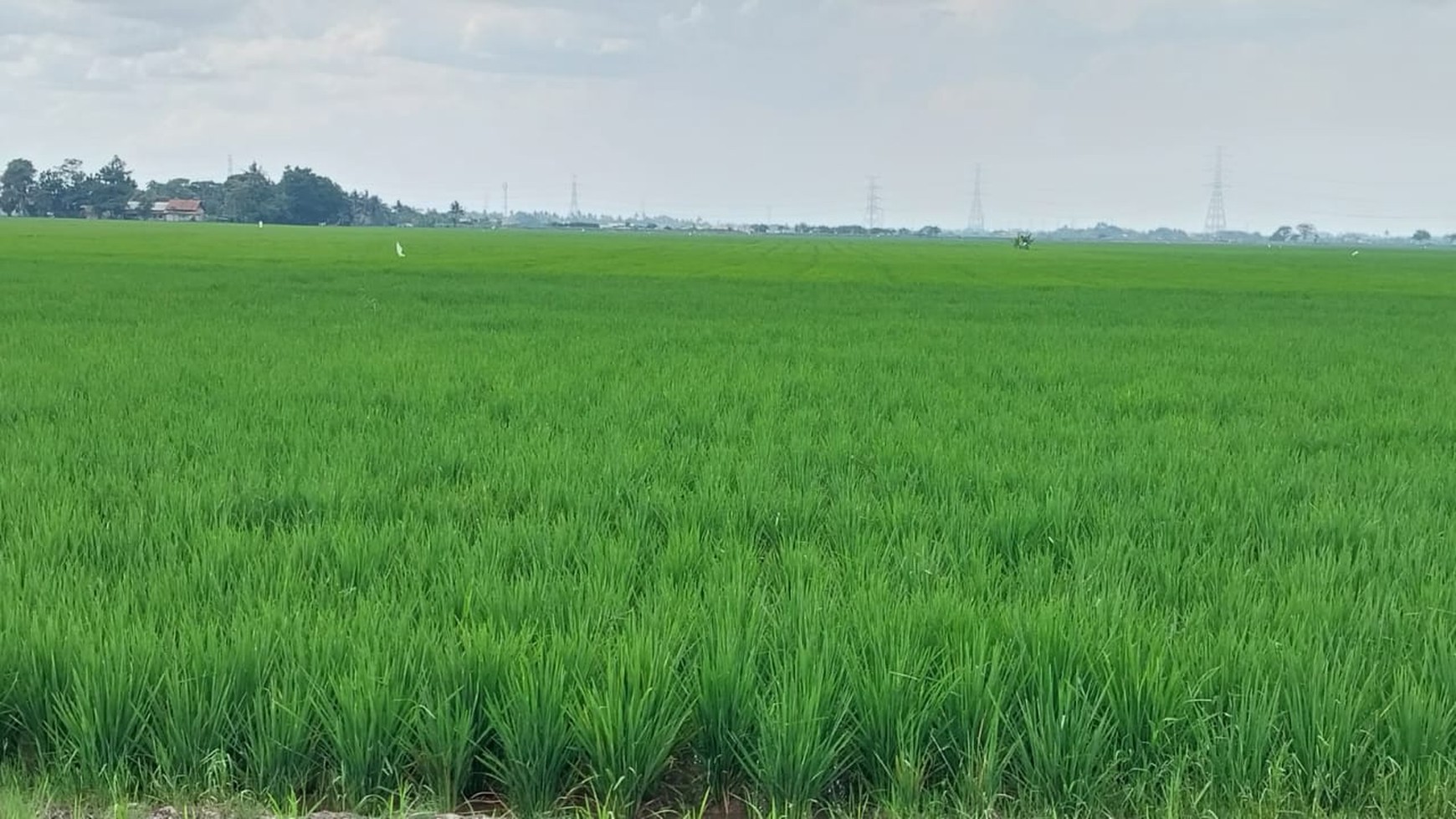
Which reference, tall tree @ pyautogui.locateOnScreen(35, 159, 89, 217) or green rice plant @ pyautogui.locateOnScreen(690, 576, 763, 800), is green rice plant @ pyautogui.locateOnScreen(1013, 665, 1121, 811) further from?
tall tree @ pyautogui.locateOnScreen(35, 159, 89, 217)

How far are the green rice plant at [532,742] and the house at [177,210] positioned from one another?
449ft

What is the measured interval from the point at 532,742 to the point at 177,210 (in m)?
142

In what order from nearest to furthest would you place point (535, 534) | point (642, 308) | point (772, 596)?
point (772, 596) < point (535, 534) < point (642, 308)

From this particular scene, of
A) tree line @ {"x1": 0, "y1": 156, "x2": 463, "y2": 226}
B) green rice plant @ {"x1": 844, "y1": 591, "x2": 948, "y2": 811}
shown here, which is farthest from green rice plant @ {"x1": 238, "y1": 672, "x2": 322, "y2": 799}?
tree line @ {"x1": 0, "y1": 156, "x2": 463, "y2": 226}

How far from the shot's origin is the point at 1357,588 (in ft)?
11.7

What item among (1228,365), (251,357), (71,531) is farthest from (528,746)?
(1228,365)

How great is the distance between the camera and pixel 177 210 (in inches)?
4828

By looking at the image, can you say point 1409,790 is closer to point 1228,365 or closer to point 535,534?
point 535,534

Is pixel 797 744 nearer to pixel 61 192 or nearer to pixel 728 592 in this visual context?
pixel 728 592

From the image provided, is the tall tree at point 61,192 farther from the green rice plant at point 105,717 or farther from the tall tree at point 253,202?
the green rice plant at point 105,717

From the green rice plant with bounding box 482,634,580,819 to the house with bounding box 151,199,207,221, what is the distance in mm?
136972

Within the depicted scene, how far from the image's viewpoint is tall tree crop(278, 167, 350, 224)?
409ft

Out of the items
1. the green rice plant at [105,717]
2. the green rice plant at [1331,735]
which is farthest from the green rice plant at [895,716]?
the green rice plant at [105,717]

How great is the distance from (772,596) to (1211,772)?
1.47 meters
